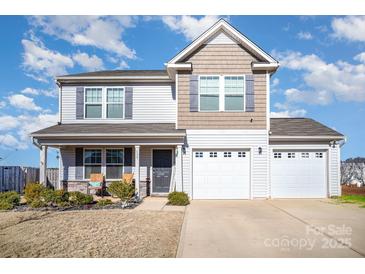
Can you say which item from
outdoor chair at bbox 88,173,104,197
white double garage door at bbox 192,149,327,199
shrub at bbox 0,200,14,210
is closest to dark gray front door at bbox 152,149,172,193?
white double garage door at bbox 192,149,327,199

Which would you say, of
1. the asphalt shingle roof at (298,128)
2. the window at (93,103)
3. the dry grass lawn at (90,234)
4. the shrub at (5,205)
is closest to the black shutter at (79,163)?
the window at (93,103)

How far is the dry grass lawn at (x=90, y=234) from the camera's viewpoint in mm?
6297

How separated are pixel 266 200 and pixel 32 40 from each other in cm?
1235

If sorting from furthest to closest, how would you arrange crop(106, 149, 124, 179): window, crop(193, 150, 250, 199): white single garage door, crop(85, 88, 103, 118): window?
crop(85, 88, 103, 118): window → crop(106, 149, 124, 179): window → crop(193, 150, 250, 199): white single garage door

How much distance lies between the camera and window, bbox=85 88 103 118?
16.2 meters

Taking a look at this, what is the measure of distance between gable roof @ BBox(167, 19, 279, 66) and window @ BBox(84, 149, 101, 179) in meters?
5.47

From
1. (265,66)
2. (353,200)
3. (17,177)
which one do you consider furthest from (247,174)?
(17,177)

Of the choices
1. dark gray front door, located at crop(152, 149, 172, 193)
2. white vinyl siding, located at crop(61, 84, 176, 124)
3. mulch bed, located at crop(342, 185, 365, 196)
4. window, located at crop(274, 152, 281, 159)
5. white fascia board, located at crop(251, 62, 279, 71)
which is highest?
white fascia board, located at crop(251, 62, 279, 71)

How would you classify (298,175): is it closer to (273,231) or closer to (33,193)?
(273,231)

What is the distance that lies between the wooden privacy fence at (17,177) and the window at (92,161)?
2825 millimetres

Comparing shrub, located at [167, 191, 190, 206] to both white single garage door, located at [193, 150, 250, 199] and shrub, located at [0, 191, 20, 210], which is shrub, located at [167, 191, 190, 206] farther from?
shrub, located at [0, 191, 20, 210]

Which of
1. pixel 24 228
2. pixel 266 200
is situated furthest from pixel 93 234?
pixel 266 200

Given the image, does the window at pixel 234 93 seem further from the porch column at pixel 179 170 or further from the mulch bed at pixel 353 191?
the mulch bed at pixel 353 191
